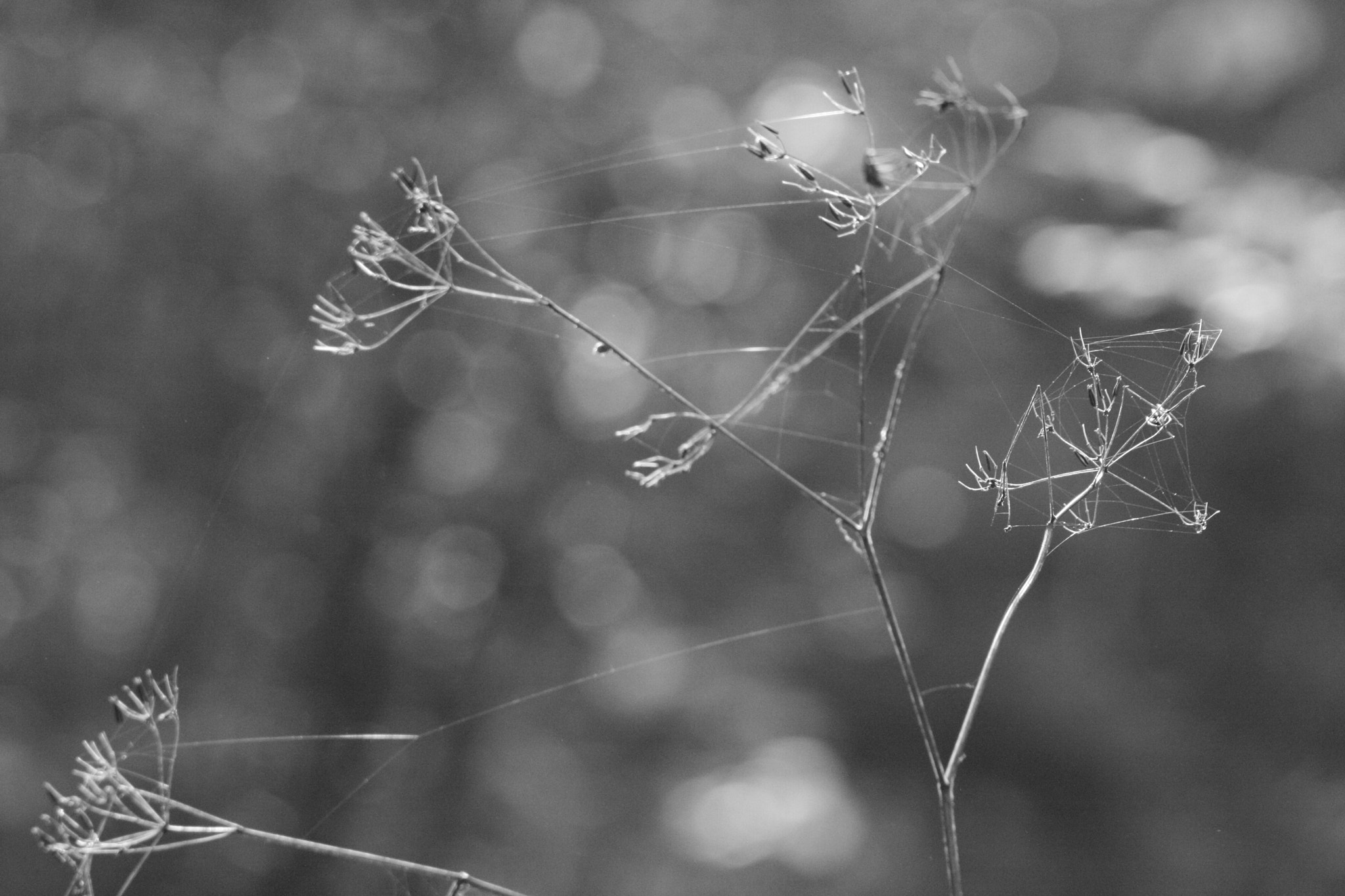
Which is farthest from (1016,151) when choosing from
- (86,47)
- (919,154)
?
(919,154)

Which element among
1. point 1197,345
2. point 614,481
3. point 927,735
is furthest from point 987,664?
point 614,481

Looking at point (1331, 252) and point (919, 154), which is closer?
point (919, 154)

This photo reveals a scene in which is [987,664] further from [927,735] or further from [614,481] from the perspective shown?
[614,481]

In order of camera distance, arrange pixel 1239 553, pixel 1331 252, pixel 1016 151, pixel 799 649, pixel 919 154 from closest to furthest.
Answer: pixel 919 154 < pixel 1331 252 < pixel 1239 553 < pixel 1016 151 < pixel 799 649

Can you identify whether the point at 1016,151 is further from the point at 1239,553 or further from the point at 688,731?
the point at 688,731

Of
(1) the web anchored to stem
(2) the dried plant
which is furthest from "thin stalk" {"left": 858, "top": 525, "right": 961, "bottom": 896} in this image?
A: (1) the web anchored to stem

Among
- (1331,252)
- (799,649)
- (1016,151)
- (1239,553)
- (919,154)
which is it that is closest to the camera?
(919,154)

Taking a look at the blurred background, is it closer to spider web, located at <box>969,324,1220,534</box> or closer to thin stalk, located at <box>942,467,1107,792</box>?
spider web, located at <box>969,324,1220,534</box>

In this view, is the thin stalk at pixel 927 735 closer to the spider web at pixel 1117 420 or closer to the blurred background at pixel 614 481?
the spider web at pixel 1117 420

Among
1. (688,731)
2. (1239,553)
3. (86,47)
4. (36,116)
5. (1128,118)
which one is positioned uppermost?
(1128,118)

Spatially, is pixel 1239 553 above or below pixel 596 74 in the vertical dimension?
below
